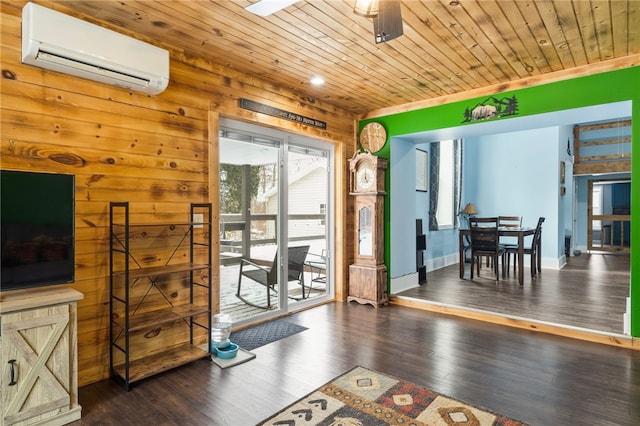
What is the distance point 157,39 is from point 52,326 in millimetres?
2178

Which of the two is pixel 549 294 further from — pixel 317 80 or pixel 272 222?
pixel 317 80

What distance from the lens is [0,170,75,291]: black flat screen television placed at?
6.73ft

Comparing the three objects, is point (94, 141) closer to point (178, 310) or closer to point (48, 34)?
point (48, 34)

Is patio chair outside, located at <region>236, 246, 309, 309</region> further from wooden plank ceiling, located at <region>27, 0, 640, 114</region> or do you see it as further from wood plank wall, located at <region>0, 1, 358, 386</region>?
wooden plank ceiling, located at <region>27, 0, 640, 114</region>

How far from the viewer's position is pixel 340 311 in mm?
4344

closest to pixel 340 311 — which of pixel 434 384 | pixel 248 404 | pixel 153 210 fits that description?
pixel 434 384

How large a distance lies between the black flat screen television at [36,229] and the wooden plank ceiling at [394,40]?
1.20 metres

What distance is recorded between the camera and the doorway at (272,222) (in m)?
3.66

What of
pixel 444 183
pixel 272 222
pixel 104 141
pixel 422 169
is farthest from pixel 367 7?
pixel 444 183

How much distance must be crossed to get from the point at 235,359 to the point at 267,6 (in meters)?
2.60

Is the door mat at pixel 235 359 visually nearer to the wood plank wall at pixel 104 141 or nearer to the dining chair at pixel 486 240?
the wood plank wall at pixel 104 141

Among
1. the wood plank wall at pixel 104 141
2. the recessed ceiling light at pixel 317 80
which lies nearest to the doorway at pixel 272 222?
the wood plank wall at pixel 104 141

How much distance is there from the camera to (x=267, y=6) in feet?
7.63

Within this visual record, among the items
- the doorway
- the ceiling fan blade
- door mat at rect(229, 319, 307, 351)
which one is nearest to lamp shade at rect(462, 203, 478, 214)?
the doorway
